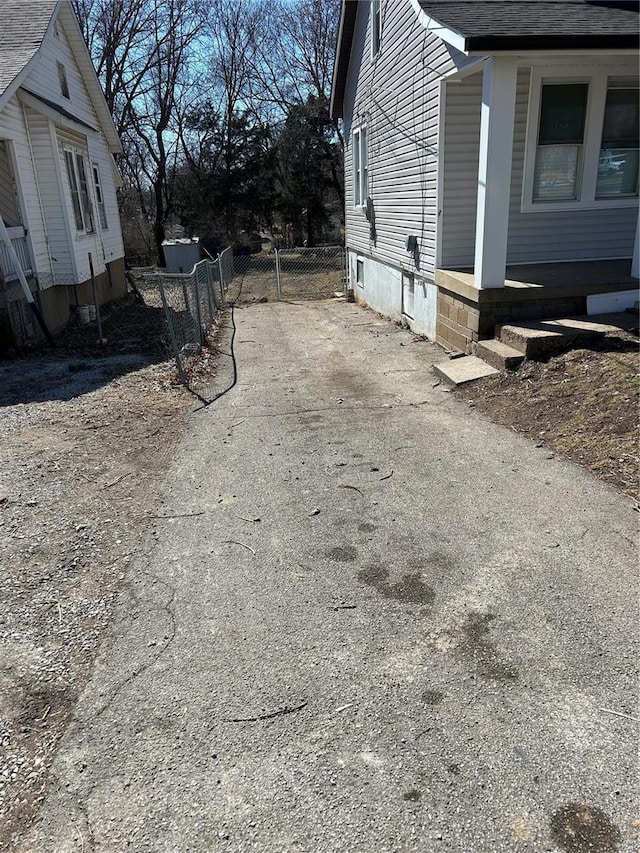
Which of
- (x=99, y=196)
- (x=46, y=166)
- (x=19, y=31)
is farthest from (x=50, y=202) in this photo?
(x=99, y=196)

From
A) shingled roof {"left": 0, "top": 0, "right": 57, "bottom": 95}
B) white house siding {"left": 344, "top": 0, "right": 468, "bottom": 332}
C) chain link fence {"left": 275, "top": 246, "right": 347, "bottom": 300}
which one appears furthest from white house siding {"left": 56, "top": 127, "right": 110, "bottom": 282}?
white house siding {"left": 344, "top": 0, "right": 468, "bottom": 332}

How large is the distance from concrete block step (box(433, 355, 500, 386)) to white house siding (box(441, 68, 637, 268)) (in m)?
2.18

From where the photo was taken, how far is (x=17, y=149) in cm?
1102

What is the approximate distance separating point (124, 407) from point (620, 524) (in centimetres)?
527

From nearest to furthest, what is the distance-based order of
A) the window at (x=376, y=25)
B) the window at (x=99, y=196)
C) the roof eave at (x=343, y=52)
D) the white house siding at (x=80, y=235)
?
the window at (x=376, y=25) < the white house siding at (x=80, y=235) < the roof eave at (x=343, y=52) < the window at (x=99, y=196)

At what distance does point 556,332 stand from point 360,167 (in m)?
9.09

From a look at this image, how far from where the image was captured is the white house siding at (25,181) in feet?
35.4

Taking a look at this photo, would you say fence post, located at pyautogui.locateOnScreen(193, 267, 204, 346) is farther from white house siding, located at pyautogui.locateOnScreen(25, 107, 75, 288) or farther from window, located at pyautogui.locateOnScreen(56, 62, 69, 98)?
window, located at pyautogui.locateOnScreen(56, 62, 69, 98)

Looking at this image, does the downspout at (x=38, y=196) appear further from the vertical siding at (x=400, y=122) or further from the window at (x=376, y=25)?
the window at (x=376, y=25)

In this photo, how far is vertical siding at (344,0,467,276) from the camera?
871 centimetres

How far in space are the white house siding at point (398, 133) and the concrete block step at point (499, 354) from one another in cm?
230

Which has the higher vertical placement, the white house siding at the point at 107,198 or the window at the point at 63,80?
the window at the point at 63,80

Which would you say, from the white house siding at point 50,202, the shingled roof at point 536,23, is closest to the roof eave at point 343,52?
the shingled roof at point 536,23

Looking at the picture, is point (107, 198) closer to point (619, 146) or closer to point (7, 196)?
point (7, 196)
